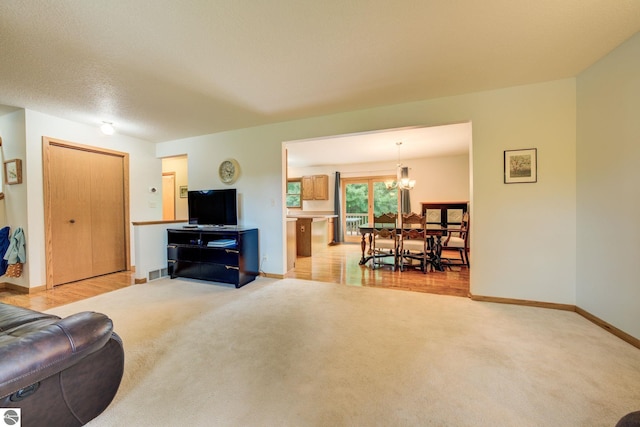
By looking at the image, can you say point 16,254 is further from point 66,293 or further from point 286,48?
point 286,48

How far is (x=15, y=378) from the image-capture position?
86cm

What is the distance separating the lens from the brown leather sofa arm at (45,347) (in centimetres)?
87

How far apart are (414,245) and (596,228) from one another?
2237 mm

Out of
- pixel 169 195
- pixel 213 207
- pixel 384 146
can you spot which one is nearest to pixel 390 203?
pixel 384 146

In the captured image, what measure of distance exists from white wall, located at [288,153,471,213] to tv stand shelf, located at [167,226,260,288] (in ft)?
14.3

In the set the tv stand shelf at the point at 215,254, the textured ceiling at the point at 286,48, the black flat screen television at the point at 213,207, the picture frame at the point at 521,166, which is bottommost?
the tv stand shelf at the point at 215,254

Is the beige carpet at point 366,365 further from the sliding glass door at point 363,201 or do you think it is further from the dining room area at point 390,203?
the sliding glass door at point 363,201

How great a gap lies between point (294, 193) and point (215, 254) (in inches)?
182

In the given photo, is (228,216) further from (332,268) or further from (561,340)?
(561,340)

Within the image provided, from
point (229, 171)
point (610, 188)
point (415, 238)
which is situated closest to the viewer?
point (610, 188)

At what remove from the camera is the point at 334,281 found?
369cm

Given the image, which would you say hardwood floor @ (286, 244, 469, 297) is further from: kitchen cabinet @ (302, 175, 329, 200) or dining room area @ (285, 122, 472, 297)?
kitchen cabinet @ (302, 175, 329, 200)

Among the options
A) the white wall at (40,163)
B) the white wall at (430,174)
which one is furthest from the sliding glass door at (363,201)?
the white wall at (40,163)

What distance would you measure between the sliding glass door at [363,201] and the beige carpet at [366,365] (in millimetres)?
4558
